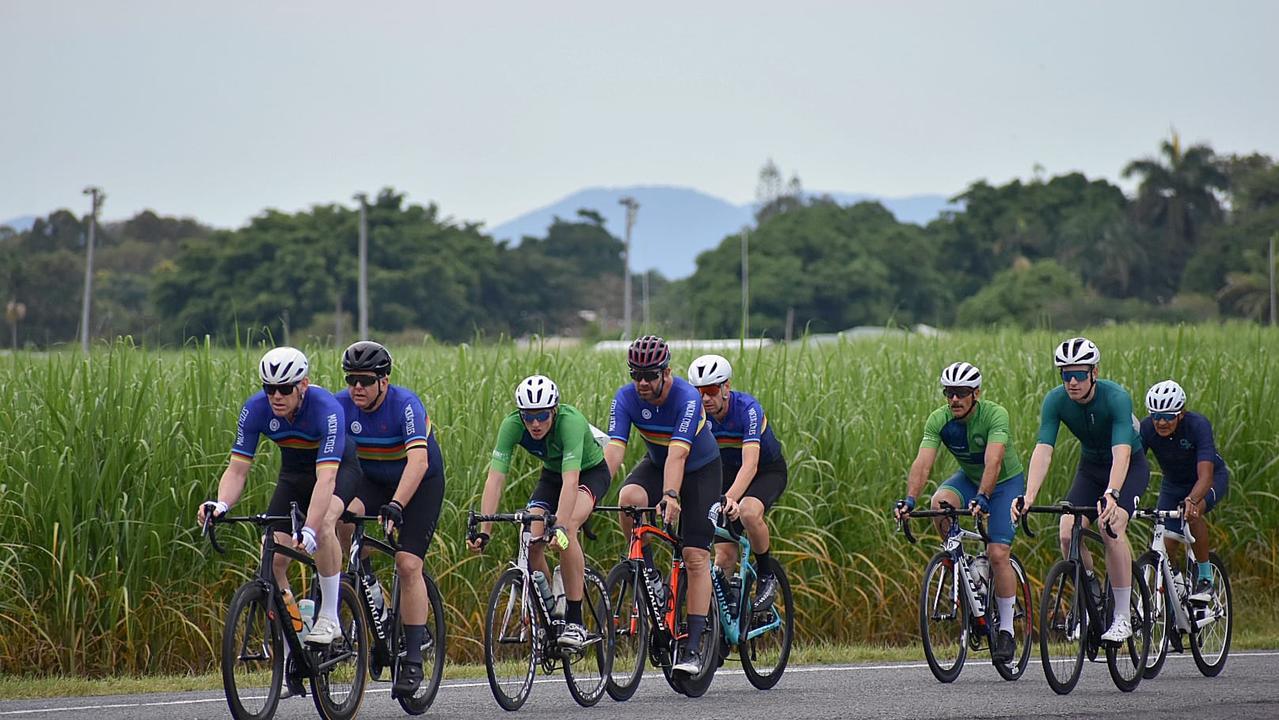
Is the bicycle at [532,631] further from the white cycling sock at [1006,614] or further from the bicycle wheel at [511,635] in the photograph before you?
the white cycling sock at [1006,614]

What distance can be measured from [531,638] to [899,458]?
611 cm

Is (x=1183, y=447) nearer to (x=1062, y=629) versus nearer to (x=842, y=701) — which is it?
(x=1062, y=629)

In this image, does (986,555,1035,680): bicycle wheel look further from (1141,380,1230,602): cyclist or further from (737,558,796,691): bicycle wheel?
(737,558,796,691): bicycle wheel

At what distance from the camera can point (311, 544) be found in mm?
8180

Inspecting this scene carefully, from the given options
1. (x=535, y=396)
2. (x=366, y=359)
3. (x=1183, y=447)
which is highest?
(x=366, y=359)

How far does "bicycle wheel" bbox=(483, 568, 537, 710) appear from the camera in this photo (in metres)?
9.07

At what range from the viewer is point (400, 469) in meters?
9.54

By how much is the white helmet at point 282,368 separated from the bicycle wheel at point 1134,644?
528 cm

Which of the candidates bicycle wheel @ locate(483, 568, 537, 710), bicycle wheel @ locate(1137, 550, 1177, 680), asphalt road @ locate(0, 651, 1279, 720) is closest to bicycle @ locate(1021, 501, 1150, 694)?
asphalt road @ locate(0, 651, 1279, 720)

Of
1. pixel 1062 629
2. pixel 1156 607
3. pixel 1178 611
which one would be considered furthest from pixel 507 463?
pixel 1178 611

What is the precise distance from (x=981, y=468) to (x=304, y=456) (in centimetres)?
469

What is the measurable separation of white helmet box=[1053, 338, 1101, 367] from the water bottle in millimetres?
3703

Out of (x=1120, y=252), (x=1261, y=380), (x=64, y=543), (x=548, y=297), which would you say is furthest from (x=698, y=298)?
(x=64, y=543)

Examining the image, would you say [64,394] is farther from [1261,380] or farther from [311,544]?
[1261,380]
